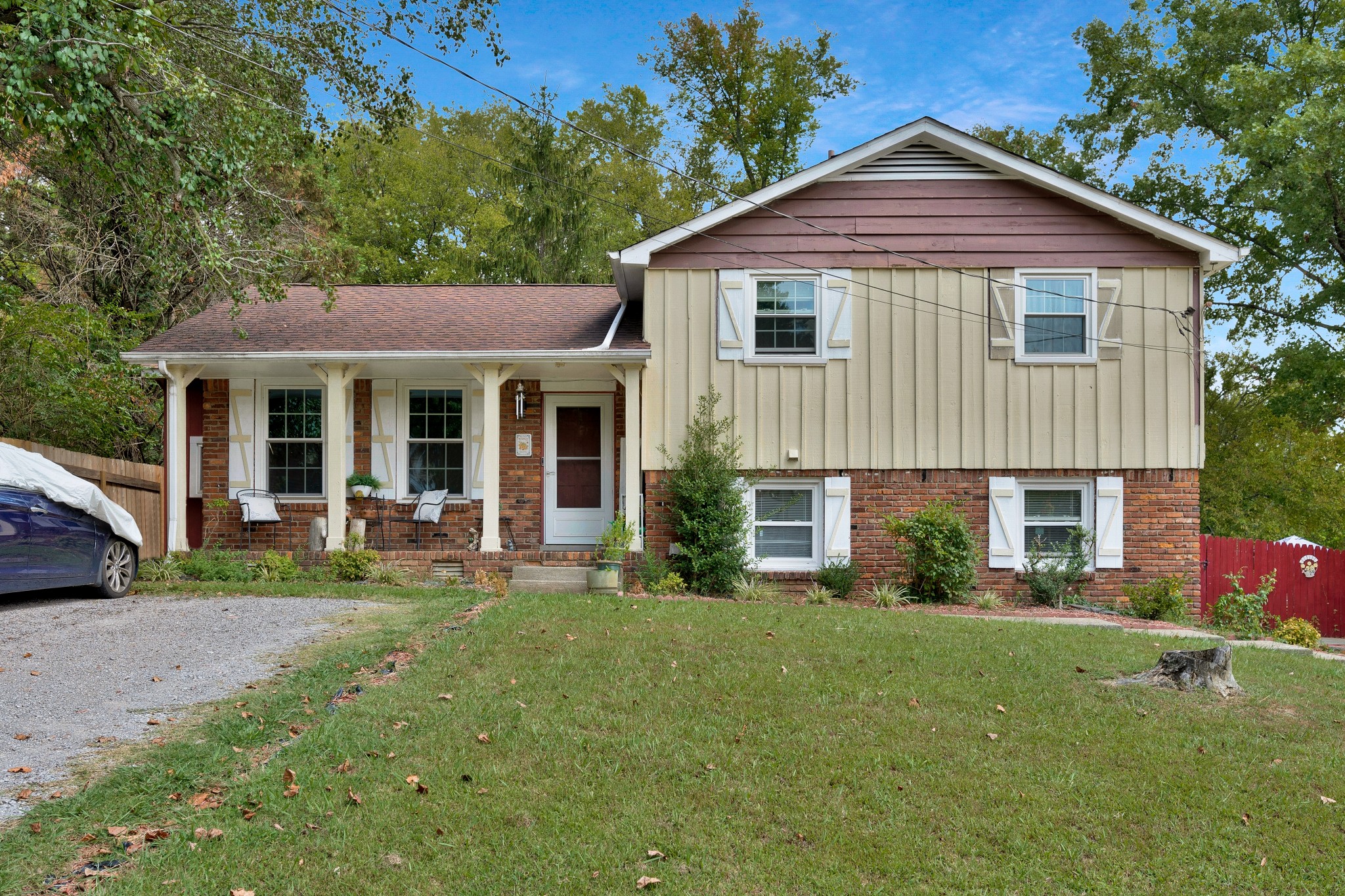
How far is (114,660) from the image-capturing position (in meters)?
6.81

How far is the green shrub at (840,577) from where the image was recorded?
1195cm

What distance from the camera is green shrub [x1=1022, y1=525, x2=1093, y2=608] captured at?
39.5ft

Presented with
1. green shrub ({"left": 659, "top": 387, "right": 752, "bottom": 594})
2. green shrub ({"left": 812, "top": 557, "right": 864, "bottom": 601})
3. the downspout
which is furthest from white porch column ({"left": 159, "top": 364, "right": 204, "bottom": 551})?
green shrub ({"left": 812, "top": 557, "right": 864, "bottom": 601})

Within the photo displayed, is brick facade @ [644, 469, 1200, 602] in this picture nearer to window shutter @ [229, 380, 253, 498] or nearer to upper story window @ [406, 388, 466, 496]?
upper story window @ [406, 388, 466, 496]

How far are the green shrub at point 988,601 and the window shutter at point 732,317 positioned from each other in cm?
416

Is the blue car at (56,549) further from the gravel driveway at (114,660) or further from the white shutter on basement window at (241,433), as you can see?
the white shutter on basement window at (241,433)

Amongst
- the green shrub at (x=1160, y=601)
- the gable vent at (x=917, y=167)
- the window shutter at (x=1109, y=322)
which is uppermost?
the gable vent at (x=917, y=167)

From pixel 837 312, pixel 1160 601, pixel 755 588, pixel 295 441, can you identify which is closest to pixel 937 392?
pixel 837 312

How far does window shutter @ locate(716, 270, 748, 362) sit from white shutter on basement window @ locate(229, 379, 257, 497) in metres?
6.50

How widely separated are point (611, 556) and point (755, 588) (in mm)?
1784

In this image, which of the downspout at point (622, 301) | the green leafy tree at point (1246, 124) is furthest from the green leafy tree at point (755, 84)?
the downspout at point (622, 301)

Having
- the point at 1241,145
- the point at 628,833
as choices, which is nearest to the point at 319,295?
the point at 628,833

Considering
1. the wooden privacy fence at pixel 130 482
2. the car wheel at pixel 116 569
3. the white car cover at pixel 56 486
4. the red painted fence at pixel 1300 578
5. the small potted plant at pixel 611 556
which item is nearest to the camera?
the white car cover at pixel 56 486

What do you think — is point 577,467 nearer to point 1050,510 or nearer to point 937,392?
point 937,392
